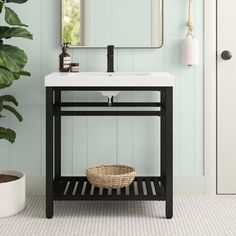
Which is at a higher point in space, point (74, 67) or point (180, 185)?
point (74, 67)

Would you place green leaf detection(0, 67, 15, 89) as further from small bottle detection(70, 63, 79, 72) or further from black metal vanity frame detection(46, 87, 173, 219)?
small bottle detection(70, 63, 79, 72)

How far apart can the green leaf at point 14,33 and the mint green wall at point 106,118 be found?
0.49m

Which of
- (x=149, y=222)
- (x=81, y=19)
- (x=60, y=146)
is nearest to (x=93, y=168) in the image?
(x=60, y=146)

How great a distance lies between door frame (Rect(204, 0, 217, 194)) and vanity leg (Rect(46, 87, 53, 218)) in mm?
1130

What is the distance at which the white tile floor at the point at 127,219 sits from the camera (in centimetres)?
308

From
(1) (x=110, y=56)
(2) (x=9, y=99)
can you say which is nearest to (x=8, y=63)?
(2) (x=9, y=99)

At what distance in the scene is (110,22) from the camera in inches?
147

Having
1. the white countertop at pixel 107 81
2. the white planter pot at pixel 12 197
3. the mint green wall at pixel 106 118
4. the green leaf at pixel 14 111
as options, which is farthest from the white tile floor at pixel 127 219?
the white countertop at pixel 107 81

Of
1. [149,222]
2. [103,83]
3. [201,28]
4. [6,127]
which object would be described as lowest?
[149,222]

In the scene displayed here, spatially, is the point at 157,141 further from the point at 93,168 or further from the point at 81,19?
the point at 81,19

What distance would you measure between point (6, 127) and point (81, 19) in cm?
89

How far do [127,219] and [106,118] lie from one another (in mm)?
803

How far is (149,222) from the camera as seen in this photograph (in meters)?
3.25

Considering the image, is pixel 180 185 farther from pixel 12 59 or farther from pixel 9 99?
pixel 12 59
